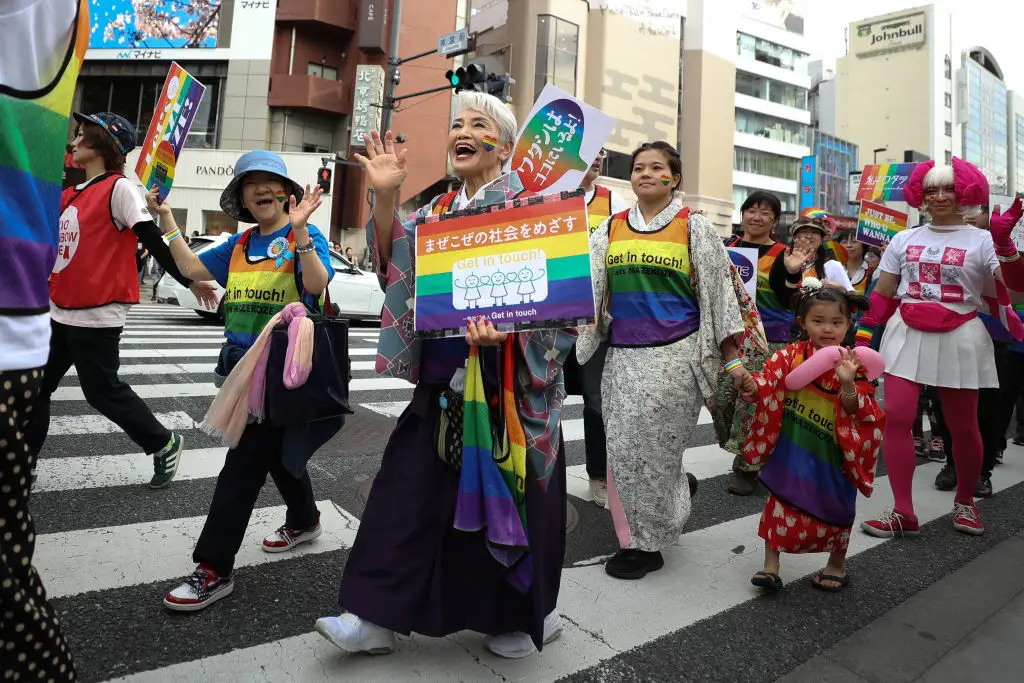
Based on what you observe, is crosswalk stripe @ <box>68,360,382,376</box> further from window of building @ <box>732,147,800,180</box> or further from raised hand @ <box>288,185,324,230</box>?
window of building @ <box>732,147,800,180</box>

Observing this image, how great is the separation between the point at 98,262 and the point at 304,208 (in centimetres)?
140

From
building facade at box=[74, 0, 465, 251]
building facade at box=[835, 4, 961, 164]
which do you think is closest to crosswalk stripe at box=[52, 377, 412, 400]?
building facade at box=[74, 0, 465, 251]

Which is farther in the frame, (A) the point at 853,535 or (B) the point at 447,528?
(A) the point at 853,535

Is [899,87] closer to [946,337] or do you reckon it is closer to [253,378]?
[946,337]

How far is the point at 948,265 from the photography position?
12.1 feet

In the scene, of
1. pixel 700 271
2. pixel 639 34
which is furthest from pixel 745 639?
pixel 639 34

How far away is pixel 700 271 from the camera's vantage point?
2.93 m

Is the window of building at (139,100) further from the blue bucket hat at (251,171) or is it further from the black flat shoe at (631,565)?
the black flat shoe at (631,565)

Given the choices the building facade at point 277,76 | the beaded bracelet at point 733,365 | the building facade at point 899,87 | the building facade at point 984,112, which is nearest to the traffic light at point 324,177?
the beaded bracelet at point 733,365

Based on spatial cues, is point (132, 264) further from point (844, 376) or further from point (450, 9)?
point (450, 9)

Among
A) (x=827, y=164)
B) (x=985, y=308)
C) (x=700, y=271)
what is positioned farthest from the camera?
(x=827, y=164)

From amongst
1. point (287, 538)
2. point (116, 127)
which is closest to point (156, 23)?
point (116, 127)

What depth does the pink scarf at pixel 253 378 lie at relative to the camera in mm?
2367

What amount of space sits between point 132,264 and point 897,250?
4235mm
